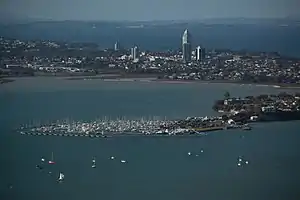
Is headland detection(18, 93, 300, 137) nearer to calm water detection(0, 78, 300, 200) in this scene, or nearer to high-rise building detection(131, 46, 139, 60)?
calm water detection(0, 78, 300, 200)

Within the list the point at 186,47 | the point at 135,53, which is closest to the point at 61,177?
the point at 135,53

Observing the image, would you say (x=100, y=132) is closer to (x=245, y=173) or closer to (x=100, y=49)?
(x=100, y=49)

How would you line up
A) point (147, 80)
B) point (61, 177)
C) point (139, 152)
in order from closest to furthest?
point (61, 177) < point (139, 152) < point (147, 80)

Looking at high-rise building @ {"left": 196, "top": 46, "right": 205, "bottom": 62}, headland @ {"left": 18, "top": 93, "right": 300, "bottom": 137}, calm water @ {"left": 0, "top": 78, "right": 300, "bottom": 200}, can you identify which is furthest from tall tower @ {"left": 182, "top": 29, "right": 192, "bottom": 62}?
headland @ {"left": 18, "top": 93, "right": 300, "bottom": 137}

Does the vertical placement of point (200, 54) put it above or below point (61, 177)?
above

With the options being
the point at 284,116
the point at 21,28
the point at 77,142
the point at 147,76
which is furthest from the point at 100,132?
the point at 284,116

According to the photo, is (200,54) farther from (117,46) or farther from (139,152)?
(139,152)
